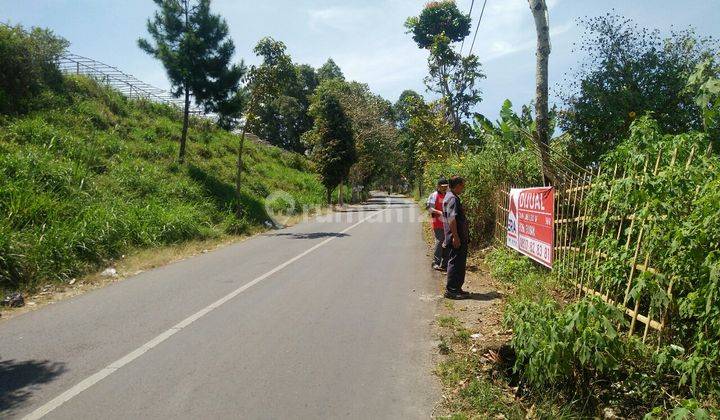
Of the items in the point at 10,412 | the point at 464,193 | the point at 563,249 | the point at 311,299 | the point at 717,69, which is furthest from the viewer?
the point at 464,193

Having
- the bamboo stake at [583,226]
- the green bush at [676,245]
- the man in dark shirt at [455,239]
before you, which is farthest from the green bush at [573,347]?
the man in dark shirt at [455,239]

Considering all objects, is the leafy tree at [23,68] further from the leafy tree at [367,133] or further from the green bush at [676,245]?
the leafy tree at [367,133]

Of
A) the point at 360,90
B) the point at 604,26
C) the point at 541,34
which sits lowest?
the point at 541,34

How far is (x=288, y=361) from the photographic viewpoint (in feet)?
16.4

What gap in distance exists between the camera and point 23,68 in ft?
59.8

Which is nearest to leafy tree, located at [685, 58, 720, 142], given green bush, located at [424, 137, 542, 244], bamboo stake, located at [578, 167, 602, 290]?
bamboo stake, located at [578, 167, 602, 290]

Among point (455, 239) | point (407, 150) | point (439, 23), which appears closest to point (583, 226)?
point (455, 239)

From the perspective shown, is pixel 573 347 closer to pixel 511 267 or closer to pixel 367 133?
pixel 511 267

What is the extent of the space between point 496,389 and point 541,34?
6733 millimetres

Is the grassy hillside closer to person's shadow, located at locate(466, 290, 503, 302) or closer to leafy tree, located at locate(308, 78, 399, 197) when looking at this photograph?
person's shadow, located at locate(466, 290, 503, 302)

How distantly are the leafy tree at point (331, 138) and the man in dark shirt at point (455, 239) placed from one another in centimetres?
2565

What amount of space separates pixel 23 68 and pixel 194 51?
6123 mm

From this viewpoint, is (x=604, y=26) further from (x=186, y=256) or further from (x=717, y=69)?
(x=186, y=256)

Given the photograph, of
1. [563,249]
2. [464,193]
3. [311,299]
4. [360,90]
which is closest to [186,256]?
[311,299]
